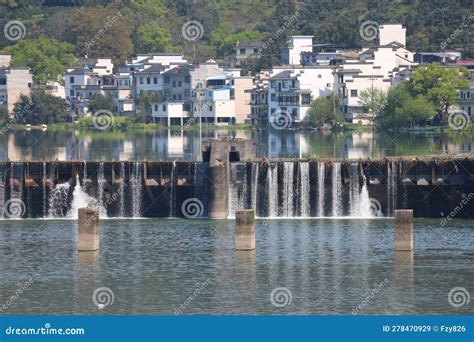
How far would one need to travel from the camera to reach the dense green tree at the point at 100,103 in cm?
18888

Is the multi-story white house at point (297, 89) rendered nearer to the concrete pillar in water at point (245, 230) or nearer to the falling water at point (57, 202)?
the falling water at point (57, 202)

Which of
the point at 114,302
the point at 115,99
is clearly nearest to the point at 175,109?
the point at 115,99

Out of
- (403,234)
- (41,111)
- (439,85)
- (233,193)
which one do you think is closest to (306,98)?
(439,85)

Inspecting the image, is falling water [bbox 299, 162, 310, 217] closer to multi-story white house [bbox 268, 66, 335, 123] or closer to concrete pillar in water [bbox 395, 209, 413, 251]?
concrete pillar in water [bbox 395, 209, 413, 251]

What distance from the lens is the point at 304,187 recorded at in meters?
81.1

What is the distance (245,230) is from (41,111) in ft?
372

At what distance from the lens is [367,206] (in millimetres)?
81188

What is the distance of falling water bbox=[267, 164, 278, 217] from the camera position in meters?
81.1

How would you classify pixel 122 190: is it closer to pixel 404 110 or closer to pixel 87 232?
pixel 87 232

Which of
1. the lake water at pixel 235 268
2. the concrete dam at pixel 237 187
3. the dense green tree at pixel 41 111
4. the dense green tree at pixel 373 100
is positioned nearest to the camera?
the lake water at pixel 235 268

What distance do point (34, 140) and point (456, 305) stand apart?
91.8 metres

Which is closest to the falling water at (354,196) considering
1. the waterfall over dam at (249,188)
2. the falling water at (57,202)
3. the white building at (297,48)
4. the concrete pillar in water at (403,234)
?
the waterfall over dam at (249,188)

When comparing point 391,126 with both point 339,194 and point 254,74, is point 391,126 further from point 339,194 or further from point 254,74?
point 339,194

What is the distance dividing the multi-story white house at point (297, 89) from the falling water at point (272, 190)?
294 ft
